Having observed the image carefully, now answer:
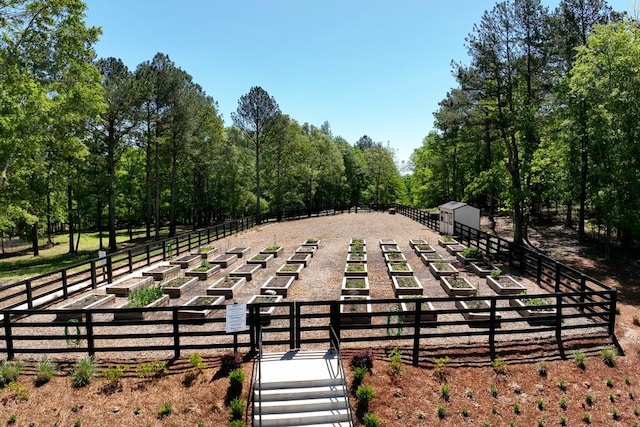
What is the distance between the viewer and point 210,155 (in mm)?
35344

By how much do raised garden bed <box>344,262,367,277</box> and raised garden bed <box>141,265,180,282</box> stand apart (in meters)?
6.98

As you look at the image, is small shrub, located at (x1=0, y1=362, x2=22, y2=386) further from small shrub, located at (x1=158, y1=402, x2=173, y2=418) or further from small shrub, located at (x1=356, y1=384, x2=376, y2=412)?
small shrub, located at (x1=356, y1=384, x2=376, y2=412)

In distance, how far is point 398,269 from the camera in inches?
615

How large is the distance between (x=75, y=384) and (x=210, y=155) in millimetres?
30133

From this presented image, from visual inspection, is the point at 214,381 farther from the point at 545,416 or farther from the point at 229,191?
the point at 229,191

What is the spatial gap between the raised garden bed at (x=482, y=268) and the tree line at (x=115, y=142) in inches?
693

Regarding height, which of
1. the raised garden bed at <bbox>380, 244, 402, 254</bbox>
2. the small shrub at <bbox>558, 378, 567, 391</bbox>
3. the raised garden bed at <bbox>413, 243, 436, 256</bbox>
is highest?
the raised garden bed at <bbox>413, 243, 436, 256</bbox>

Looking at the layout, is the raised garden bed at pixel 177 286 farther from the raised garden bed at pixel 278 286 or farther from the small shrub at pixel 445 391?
the small shrub at pixel 445 391

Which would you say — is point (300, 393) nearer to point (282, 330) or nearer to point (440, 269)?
point (282, 330)

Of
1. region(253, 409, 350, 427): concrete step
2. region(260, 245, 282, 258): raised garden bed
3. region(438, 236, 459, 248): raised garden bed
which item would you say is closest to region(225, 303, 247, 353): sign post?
region(253, 409, 350, 427): concrete step

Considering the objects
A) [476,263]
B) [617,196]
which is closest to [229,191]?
[476,263]

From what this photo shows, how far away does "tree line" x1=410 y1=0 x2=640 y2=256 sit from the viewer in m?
16.2

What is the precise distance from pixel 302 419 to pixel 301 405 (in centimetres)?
22

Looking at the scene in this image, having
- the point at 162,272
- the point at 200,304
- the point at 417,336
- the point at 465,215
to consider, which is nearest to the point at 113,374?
the point at 200,304
